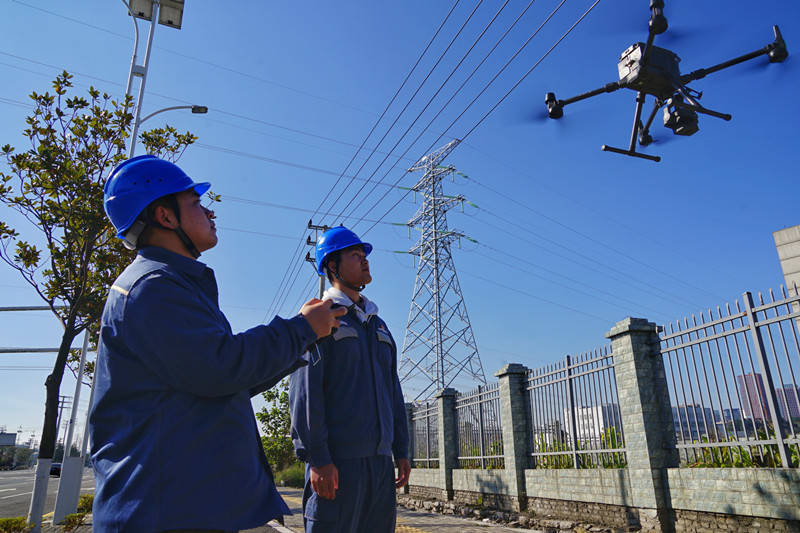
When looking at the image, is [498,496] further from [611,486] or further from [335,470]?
[335,470]

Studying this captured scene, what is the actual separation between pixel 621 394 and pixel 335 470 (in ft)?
20.9

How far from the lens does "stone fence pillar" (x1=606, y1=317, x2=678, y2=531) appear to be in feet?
22.9

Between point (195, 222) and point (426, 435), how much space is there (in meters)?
14.8

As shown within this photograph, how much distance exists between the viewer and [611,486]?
7711 mm

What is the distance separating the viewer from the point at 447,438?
13727 millimetres

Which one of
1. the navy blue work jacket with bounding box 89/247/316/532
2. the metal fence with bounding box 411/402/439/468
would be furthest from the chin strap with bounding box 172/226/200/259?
the metal fence with bounding box 411/402/439/468

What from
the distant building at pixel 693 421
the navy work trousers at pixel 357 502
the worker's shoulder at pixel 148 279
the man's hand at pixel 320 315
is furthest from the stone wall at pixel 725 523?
the worker's shoulder at pixel 148 279

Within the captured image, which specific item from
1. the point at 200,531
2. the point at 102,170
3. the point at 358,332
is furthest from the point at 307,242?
the point at 200,531

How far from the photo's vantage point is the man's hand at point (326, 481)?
261 cm

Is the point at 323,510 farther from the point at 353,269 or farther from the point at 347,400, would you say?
the point at 353,269

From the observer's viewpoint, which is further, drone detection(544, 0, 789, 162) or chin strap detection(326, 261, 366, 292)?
drone detection(544, 0, 789, 162)

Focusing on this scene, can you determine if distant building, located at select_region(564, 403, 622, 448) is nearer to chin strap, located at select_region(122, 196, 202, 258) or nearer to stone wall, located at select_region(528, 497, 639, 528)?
stone wall, located at select_region(528, 497, 639, 528)

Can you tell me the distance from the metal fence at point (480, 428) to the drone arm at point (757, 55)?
23.0ft

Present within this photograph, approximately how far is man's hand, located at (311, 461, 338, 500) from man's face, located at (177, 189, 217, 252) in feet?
4.49
